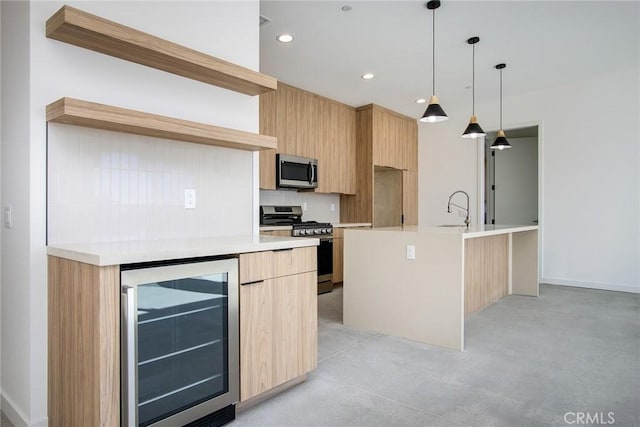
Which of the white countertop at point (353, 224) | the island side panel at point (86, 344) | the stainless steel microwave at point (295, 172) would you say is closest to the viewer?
the island side panel at point (86, 344)

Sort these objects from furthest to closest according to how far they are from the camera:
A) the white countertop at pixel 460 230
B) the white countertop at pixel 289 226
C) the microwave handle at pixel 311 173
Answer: the microwave handle at pixel 311 173
the white countertop at pixel 289 226
the white countertop at pixel 460 230

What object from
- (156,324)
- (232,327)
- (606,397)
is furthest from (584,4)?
(156,324)

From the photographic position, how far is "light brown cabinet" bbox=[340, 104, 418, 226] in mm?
5785

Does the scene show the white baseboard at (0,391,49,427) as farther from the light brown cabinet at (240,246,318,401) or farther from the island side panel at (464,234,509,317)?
the island side panel at (464,234,509,317)

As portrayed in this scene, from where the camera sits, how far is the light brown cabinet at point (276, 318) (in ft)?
6.16

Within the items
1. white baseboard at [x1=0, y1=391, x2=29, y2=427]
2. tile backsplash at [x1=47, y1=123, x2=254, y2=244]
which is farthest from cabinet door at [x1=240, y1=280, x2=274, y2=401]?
white baseboard at [x1=0, y1=391, x2=29, y2=427]

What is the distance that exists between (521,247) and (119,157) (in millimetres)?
4470

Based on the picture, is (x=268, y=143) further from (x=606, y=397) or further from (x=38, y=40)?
(x=606, y=397)

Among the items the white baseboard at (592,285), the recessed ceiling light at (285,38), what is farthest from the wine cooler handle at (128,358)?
the white baseboard at (592,285)

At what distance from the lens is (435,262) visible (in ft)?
9.52

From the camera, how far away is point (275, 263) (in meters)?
2.00

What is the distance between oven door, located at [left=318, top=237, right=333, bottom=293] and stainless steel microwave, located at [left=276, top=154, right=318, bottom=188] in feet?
2.50

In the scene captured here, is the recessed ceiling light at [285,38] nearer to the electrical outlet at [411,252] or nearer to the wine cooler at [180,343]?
the electrical outlet at [411,252]

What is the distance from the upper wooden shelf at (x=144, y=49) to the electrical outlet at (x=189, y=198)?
667 millimetres
